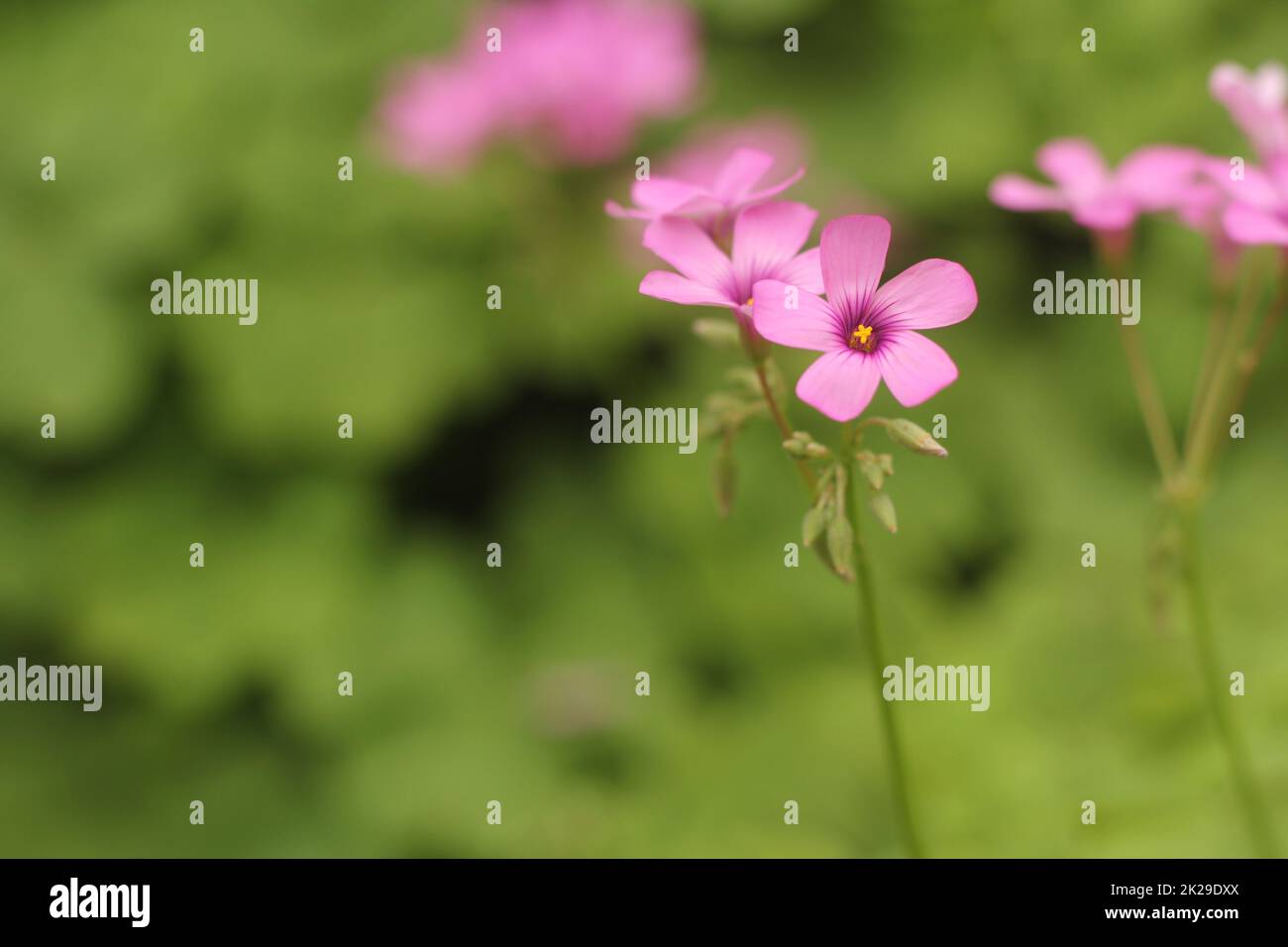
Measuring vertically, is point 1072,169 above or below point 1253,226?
above

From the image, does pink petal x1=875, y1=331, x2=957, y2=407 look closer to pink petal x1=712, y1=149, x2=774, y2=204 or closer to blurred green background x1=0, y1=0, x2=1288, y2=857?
pink petal x1=712, y1=149, x2=774, y2=204

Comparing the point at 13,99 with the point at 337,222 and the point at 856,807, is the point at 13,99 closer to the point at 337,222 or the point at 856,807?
the point at 337,222

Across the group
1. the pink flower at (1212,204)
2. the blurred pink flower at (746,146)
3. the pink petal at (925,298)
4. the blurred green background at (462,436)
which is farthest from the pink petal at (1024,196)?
the blurred pink flower at (746,146)

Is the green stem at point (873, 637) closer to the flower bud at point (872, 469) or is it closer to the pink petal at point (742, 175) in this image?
the flower bud at point (872, 469)

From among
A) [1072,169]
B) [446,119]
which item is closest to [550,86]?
[446,119]

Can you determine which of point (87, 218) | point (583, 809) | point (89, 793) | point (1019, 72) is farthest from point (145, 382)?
point (1019, 72)

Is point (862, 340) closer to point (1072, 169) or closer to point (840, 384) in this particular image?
point (840, 384)
